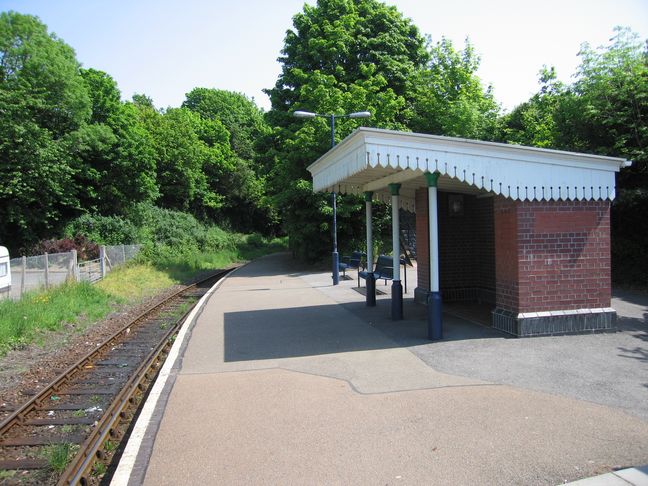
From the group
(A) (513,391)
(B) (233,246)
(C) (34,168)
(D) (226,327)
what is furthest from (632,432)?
(B) (233,246)

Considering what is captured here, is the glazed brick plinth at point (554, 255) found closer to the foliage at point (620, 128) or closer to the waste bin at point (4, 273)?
the foliage at point (620, 128)

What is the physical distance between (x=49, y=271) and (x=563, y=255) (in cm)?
1527

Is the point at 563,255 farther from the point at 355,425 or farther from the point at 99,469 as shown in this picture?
the point at 99,469

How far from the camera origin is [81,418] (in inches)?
217

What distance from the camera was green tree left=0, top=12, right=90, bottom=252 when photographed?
25.2 m

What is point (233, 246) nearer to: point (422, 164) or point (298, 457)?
point (422, 164)

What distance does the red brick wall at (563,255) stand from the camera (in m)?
7.42

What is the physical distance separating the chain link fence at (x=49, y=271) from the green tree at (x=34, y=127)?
1033cm

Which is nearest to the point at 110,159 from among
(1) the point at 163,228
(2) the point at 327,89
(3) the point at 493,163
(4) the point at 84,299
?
(1) the point at 163,228

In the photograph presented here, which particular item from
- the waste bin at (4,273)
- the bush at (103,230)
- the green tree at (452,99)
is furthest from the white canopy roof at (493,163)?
the bush at (103,230)

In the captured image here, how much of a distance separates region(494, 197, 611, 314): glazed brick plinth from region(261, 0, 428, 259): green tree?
1383 centimetres

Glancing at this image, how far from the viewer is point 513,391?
5125 mm

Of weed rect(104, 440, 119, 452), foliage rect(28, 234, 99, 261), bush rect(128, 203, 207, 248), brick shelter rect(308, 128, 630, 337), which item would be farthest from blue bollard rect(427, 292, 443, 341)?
bush rect(128, 203, 207, 248)

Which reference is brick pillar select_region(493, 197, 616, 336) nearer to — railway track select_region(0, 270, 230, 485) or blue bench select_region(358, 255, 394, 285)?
blue bench select_region(358, 255, 394, 285)
